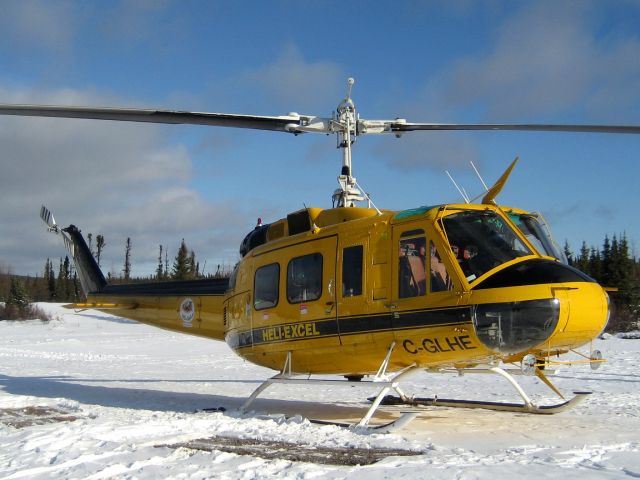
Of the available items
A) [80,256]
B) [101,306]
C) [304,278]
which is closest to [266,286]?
[304,278]

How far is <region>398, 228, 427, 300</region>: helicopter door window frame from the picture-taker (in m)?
8.14

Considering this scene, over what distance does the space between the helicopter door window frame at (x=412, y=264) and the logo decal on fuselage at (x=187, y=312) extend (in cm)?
571

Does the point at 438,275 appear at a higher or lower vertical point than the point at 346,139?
lower

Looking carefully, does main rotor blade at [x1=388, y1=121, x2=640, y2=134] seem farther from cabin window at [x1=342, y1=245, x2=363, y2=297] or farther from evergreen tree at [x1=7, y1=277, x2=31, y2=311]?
evergreen tree at [x1=7, y1=277, x2=31, y2=311]

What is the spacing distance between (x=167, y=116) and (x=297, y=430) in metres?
4.44

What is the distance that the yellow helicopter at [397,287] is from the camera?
737 centimetres

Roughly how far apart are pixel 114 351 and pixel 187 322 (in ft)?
57.5

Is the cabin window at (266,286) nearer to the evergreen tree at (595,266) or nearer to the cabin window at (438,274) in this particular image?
the cabin window at (438,274)

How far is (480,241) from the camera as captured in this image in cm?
786

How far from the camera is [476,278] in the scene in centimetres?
766

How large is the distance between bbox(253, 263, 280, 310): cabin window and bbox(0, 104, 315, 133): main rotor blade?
2.22 metres

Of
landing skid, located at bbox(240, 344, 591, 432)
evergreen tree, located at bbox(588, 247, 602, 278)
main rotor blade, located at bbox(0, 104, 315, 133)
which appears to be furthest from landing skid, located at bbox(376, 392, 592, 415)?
evergreen tree, located at bbox(588, 247, 602, 278)

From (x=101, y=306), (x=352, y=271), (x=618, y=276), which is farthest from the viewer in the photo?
(x=618, y=276)

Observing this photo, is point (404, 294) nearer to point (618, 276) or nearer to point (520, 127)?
point (520, 127)
